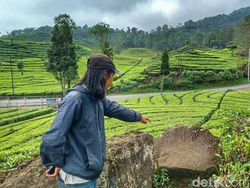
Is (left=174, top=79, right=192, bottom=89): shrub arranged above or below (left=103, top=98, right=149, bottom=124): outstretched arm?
below

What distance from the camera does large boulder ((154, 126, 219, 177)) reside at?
22.0 ft

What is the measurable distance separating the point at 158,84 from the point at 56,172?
168 feet

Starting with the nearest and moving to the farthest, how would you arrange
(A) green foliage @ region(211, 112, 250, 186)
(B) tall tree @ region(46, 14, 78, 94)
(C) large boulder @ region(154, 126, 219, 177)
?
(A) green foliage @ region(211, 112, 250, 186), (C) large boulder @ region(154, 126, 219, 177), (B) tall tree @ region(46, 14, 78, 94)

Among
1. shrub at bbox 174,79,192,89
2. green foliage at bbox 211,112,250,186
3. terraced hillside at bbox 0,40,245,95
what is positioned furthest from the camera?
terraced hillside at bbox 0,40,245,95

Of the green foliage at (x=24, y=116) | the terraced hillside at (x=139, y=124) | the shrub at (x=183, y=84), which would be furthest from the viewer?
the shrub at (x=183, y=84)

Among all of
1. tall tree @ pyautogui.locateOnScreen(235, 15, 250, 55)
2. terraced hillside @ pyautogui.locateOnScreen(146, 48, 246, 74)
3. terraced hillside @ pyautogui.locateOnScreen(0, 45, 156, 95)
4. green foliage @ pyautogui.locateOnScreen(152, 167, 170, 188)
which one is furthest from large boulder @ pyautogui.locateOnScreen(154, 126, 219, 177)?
tall tree @ pyautogui.locateOnScreen(235, 15, 250, 55)

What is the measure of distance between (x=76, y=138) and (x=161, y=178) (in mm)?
3557

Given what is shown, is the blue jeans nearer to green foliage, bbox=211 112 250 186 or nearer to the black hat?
the black hat

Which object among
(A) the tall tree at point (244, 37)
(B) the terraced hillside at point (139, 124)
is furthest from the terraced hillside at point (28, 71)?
(A) the tall tree at point (244, 37)

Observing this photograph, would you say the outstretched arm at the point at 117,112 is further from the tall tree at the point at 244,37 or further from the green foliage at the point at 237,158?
the tall tree at the point at 244,37

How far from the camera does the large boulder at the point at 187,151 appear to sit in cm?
670

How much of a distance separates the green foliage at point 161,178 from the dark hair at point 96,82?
3.46 metres

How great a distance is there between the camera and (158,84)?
179 feet

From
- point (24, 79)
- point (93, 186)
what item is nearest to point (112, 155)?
point (93, 186)
